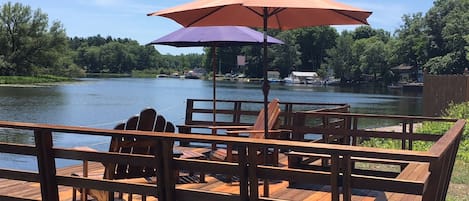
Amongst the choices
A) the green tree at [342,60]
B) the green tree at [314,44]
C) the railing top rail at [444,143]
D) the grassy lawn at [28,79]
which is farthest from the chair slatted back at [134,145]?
the green tree at [314,44]

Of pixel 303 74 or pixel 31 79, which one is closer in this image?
pixel 31 79

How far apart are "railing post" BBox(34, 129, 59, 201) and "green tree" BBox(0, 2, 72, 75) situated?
6210 centimetres

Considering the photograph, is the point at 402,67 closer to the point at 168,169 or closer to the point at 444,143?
the point at 444,143

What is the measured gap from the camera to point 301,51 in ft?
361

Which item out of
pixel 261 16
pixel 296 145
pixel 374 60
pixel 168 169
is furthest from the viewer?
pixel 374 60

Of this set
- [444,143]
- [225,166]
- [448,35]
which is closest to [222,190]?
[225,166]

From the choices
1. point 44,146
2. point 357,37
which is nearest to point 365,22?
point 44,146

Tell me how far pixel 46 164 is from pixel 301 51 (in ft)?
355

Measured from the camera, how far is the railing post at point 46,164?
3.48 meters

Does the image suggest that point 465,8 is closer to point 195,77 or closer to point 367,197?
point 367,197

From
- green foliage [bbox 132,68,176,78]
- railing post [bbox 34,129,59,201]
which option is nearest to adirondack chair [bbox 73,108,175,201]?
railing post [bbox 34,129,59,201]

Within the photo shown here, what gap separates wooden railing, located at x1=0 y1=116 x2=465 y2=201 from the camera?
2791mm

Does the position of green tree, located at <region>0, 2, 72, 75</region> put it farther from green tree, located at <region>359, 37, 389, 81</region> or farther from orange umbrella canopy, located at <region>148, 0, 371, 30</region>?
orange umbrella canopy, located at <region>148, 0, 371, 30</region>

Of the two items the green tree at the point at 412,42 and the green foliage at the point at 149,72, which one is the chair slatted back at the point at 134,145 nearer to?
the green tree at the point at 412,42
